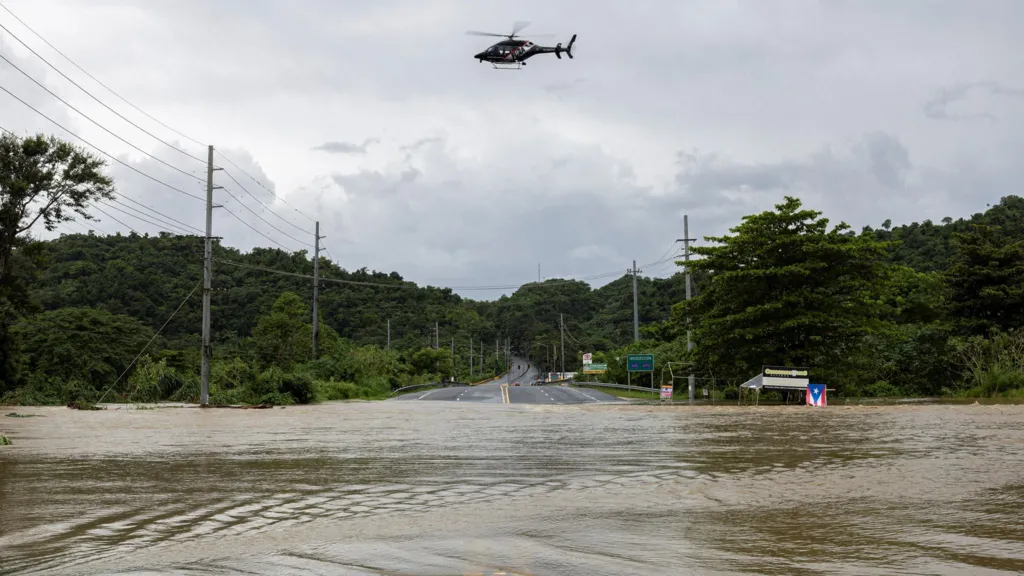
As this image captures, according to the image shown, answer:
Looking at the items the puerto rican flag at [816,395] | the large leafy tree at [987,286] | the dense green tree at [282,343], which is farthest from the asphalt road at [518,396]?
the large leafy tree at [987,286]

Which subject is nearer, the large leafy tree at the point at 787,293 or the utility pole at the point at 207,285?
the large leafy tree at the point at 787,293

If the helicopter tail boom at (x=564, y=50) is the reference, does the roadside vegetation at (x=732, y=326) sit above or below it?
below

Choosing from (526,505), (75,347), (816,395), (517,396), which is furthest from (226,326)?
(526,505)

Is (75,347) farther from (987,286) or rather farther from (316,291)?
(987,286)

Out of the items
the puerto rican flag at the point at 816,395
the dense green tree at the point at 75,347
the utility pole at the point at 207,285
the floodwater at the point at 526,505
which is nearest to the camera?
the floodwater at the point at 526,505

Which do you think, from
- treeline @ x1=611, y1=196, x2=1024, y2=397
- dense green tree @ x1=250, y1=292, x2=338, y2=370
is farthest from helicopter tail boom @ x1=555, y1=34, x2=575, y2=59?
dense green tree @ x1=250, y1=292, x2=338, y2=370

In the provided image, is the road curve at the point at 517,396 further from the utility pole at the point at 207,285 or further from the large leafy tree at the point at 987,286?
the large leafy tree at the point at 987,286

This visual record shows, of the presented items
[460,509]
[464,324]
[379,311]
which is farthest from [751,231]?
[464,324]

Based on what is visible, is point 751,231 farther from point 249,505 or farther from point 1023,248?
point 249,505
